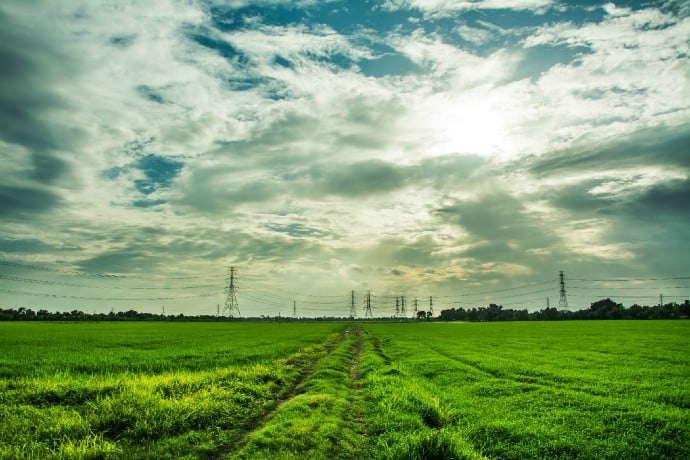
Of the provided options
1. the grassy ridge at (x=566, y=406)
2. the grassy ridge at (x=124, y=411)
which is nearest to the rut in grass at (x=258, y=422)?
the grassy ridge at (x=124, y=411)

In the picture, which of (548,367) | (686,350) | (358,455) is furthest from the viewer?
(686,350)

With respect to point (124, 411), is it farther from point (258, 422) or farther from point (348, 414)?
point (348, 414)

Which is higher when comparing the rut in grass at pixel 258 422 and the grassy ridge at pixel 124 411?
the grassy ridge at pixel 124 411

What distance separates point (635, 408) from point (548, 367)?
11.8 meters

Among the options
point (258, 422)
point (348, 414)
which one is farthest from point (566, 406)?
point (258, 422)

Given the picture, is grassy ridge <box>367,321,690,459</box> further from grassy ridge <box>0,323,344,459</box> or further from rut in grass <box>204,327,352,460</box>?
grassy ridge <box>0,323,344,459</box>

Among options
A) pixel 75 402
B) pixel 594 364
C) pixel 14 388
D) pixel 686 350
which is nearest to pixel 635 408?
pixel 594 364

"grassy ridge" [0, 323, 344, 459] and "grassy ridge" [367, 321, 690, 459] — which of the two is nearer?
"grassy ridge" [0, 323, 344, 459]

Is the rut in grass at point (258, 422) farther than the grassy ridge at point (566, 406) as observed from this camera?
No

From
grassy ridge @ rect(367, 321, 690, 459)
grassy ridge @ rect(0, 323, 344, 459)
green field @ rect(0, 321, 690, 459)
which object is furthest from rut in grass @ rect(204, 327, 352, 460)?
grassy ridge @ rect(367, 321, 690, 459)

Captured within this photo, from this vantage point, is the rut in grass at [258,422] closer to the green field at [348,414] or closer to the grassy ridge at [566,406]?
the green field at [348,414]

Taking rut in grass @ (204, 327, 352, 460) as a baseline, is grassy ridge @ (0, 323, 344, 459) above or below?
above

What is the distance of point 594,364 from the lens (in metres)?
29.2

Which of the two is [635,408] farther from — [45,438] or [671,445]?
[45,438]
